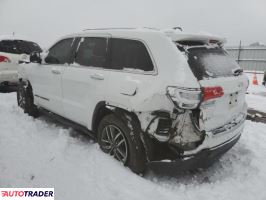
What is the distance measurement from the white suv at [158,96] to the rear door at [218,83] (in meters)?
0.01

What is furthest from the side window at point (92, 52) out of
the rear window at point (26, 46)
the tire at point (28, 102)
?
the rear window at point (26, 46)

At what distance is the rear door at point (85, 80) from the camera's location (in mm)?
4184

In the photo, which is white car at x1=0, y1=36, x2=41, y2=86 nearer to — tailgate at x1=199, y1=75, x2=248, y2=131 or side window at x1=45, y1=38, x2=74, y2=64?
side window at x1=45, y1=38, x2=74, y2=64

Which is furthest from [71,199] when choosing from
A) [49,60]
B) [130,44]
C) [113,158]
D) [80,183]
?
[49,60]

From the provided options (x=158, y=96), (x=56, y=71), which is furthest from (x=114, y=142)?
(x=56, y=71)

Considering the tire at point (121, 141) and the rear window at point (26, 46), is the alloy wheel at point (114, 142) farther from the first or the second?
the rear window at point (26, 46)

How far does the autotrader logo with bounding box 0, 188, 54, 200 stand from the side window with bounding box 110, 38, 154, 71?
173 centimetres

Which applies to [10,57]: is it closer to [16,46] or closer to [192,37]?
[16,46]

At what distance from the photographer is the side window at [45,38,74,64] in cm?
501

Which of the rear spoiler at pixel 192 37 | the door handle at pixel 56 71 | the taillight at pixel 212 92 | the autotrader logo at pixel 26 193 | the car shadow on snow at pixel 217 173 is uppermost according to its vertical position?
the rear spoiler at pixel 192 37

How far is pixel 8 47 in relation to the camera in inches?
349

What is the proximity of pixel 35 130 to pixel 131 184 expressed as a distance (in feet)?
8.29

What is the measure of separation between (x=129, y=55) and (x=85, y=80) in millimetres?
835

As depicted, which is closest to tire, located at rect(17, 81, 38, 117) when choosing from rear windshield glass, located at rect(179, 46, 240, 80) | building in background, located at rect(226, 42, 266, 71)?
rear windshield glass, located at rect(179, 46, 240, 80)
